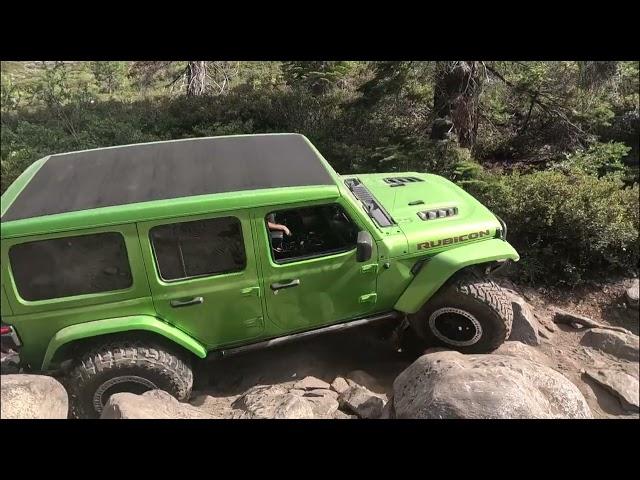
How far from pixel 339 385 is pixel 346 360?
11.6 inches

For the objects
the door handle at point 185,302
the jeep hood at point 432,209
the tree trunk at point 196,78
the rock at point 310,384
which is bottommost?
the rock at point 310,384

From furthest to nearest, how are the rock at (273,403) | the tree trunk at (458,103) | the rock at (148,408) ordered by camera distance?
the tree trunk at (458,103) → the rock at (273,403) → the rock at (148,408)

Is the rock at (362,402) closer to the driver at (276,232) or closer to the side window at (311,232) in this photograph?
the side window at (311,232)

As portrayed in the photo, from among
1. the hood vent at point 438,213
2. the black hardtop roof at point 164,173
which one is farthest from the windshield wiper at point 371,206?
the black hardtop roof at point 164,173

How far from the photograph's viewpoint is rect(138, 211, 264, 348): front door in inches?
105

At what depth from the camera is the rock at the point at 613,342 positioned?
3135mm

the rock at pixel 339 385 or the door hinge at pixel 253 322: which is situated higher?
the door hinge at pixel 253 322

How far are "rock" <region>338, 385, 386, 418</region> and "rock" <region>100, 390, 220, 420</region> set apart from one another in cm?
90

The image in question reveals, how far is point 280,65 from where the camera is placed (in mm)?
3717

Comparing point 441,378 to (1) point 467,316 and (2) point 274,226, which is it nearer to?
(1) point 467,316

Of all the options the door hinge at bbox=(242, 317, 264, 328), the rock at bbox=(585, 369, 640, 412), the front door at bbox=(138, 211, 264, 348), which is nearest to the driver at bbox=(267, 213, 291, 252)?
the front door at bbox=(138, 211, 264, 348)

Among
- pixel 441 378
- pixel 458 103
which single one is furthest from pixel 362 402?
pixel 458 103

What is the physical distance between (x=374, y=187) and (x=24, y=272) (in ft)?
8.27

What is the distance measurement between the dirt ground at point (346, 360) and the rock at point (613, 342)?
66 mm
